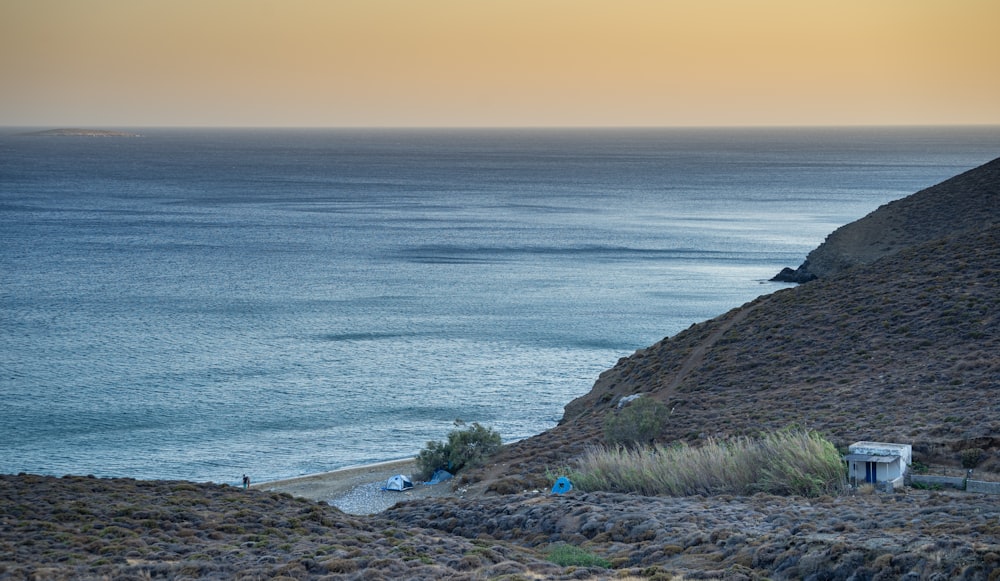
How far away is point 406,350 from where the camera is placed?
45.2 metres

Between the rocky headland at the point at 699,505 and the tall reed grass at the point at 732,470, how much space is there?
0.84 meters

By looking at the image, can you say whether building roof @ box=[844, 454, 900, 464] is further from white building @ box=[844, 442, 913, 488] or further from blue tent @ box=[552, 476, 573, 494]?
blue tent @ box=[552, 476, 573, 494]

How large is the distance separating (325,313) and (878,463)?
4078 centimetres

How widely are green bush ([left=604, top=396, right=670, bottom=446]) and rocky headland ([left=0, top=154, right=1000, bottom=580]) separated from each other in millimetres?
376

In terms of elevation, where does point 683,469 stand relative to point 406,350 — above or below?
above

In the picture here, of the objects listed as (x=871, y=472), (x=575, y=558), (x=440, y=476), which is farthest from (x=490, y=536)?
(x=440, y=476)

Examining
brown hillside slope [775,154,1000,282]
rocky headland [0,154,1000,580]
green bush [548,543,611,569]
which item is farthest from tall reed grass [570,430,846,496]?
brown hillside slope [775,154,1000,282]

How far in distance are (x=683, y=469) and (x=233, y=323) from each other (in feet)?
120

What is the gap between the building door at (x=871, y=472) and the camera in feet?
56.2

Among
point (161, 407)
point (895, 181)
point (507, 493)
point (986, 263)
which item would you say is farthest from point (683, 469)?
point (895, 181)

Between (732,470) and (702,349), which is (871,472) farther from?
(702,349)

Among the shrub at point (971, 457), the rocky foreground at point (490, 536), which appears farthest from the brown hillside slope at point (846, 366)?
the rocky foreground at point (490, 536)

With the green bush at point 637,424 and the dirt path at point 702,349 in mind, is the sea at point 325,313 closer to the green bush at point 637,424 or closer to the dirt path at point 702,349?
the dirt path at point 702,349

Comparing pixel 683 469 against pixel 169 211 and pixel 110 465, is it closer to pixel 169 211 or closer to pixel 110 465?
pixel 110 465
